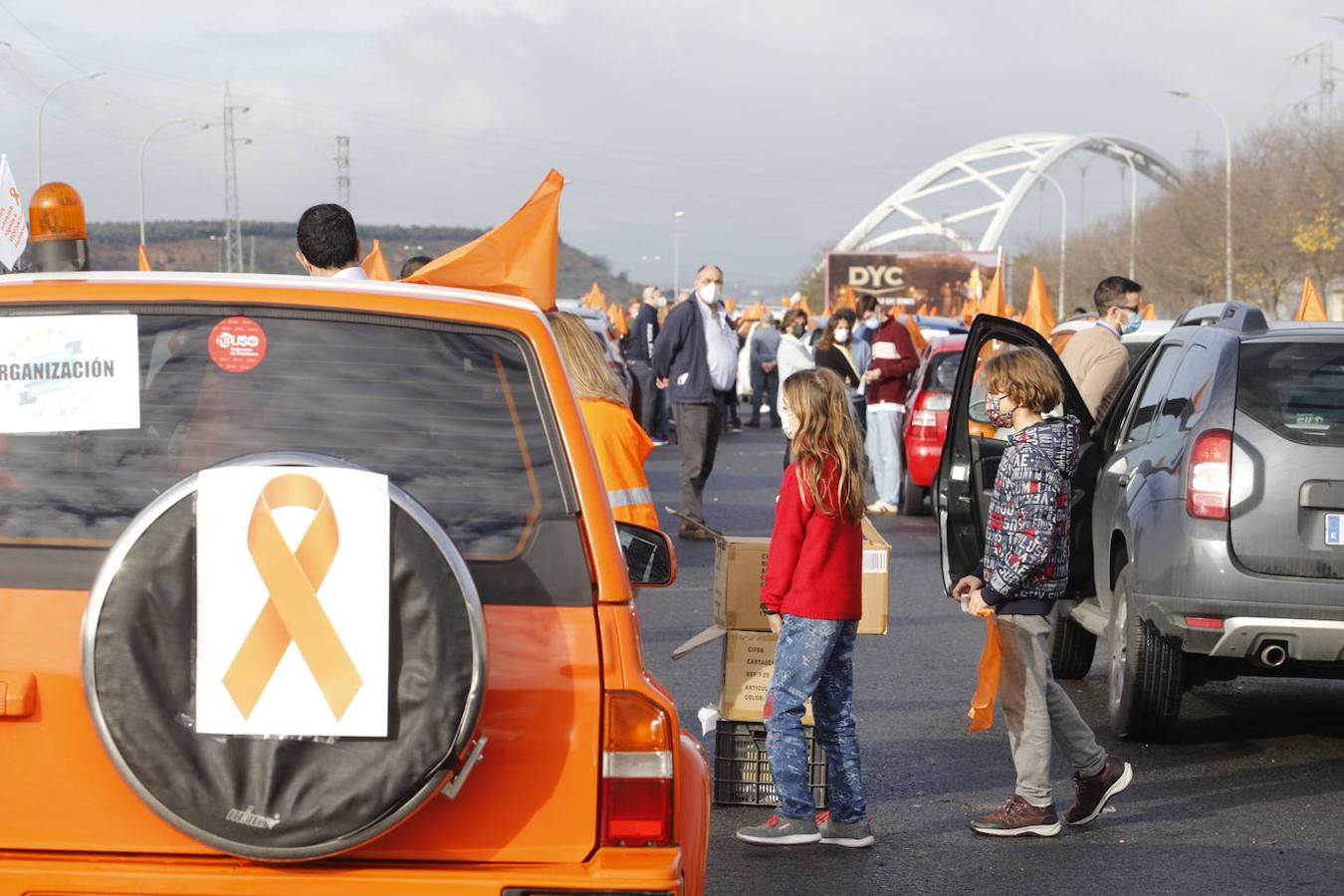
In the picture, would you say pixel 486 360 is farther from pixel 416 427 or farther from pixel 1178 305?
pixel 1178 305

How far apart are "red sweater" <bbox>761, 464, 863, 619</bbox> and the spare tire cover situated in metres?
2.79

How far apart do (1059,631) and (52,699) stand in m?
6.75

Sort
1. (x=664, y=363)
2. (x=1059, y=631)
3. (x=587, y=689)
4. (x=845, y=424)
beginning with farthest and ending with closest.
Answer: (x=664, y=363), (x=1059, y=631), (x=845, y=424), (x=587, y=689)

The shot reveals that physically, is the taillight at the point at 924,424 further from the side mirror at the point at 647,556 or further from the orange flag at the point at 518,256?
the side mirror at the point at 647,556

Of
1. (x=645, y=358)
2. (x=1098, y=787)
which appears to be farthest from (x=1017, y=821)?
(x=645, y=358)

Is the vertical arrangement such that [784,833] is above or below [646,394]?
below

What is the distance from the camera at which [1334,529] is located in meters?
6.95

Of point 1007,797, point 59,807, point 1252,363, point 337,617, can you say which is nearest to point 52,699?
point 59,807

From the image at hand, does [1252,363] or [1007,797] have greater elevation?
[1252,363]

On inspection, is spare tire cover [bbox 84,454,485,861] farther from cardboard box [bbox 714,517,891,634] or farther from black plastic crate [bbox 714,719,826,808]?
black plastic crate [bbox 714,719,826,808]

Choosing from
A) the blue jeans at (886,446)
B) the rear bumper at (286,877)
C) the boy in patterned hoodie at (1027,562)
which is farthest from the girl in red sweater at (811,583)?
the blue jeans at (886,446)

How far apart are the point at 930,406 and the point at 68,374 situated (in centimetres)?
1348

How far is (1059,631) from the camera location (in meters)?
9.26

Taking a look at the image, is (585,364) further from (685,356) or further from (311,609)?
(685,356)
